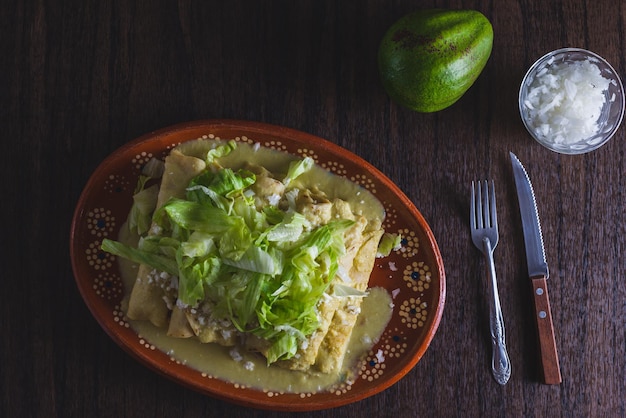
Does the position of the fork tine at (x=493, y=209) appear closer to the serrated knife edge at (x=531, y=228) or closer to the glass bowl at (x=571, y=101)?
the serrated knife edge at (x=531, y=228)

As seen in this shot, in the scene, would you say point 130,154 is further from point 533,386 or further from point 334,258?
point 533,386

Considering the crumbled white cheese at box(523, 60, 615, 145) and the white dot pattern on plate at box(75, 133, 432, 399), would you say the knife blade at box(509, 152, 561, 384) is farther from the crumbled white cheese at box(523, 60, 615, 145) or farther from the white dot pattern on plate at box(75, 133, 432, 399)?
the white dot pattern on plate at box(75, 133, 432, 399)

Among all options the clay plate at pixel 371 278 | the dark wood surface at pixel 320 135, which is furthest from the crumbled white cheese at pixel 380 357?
the dark wood surface at pixel 320 135

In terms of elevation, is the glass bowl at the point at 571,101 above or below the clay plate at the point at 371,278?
above

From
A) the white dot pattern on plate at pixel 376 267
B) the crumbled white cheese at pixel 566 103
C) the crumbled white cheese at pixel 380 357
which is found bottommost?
the crumbled white cheese at pixel 380 357

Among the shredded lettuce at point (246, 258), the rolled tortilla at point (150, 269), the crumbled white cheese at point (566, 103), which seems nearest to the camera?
the shredded lettuce at point (246, 258)

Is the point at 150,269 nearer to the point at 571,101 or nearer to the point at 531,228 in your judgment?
the point at 531,228

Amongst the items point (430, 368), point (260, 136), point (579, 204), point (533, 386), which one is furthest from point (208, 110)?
point (533, 386)

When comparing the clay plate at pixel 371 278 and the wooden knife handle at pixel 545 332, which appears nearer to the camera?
the clay plate at pixel 371 278
